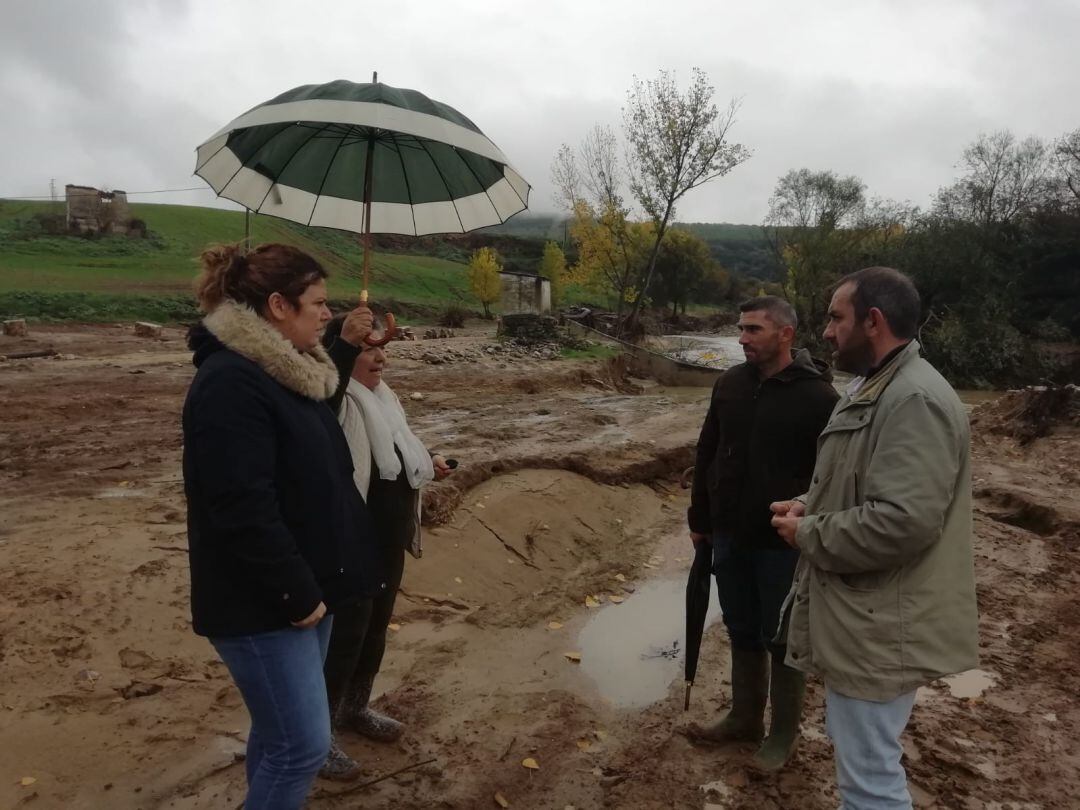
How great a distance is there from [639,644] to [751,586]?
2.02 metres

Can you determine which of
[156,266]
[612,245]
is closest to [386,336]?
[612,245]

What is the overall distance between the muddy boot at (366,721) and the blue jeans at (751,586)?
173 centimetres

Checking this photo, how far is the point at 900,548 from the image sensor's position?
2.08 meters

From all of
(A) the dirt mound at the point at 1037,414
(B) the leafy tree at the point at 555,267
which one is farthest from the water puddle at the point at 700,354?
(A) the dirt mound at the point at 1037,414

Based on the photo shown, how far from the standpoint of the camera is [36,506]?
620 cm

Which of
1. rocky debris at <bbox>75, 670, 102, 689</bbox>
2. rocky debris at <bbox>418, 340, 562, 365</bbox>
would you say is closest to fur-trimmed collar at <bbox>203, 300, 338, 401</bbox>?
rocky debris at <bbox>75, 670, 102, 689</bbox>

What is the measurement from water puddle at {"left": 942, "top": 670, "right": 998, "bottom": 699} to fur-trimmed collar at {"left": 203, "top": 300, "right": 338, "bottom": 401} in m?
4.23

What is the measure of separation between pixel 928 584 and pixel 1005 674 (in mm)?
3400

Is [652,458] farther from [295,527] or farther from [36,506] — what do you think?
[295,527]

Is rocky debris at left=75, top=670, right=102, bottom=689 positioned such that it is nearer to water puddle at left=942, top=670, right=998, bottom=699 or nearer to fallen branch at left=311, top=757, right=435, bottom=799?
fallen branch at left=311, top=757, right=435, bottom=799

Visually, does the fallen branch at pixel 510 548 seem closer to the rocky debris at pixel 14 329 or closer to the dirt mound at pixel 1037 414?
the dirt mound at pixel 1037 414

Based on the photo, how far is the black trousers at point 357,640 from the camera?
3.06 meters

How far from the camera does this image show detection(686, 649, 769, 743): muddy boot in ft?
11.9

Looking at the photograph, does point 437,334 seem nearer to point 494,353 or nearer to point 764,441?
point 494,353
